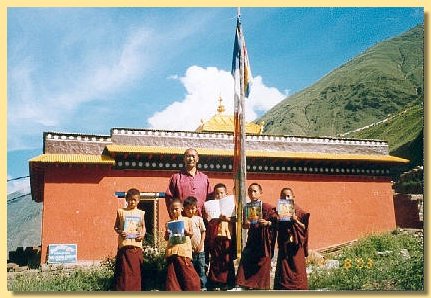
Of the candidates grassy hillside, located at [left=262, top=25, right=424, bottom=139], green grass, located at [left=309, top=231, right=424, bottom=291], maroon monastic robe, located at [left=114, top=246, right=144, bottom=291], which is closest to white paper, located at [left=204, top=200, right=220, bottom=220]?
maroon monastic robe, located at [left=114, top=246, right=144, bottom=291]

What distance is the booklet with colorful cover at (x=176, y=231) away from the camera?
4.44 meters

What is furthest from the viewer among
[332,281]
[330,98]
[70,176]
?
[330,98]

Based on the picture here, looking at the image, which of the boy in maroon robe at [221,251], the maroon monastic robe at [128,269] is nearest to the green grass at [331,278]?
the maroon monastic robe at [128,269]

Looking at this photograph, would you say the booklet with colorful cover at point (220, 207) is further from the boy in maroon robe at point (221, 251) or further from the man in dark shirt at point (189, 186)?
the man in dark shirt at point (189, 186)

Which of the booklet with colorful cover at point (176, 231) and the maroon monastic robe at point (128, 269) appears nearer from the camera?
the booklet with colorful cover at point (176, 231)

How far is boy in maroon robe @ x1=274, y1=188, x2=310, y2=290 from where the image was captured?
4.76m

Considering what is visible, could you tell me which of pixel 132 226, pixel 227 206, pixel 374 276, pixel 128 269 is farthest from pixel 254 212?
pixel 374 276

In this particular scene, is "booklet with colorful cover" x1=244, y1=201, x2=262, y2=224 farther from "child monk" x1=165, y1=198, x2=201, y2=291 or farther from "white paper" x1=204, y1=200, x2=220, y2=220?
"child monk" x1=165, y1=198, x2=201, y2=291

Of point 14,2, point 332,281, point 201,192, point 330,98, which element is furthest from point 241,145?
point 330,98

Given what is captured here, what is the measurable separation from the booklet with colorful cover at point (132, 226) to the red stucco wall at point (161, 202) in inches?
201

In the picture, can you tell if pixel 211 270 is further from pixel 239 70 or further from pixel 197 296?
pixel 239 70

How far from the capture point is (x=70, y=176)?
978 cm

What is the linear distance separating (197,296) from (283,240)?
3.56 ft

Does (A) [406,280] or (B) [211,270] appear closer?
(B) [211,270]
